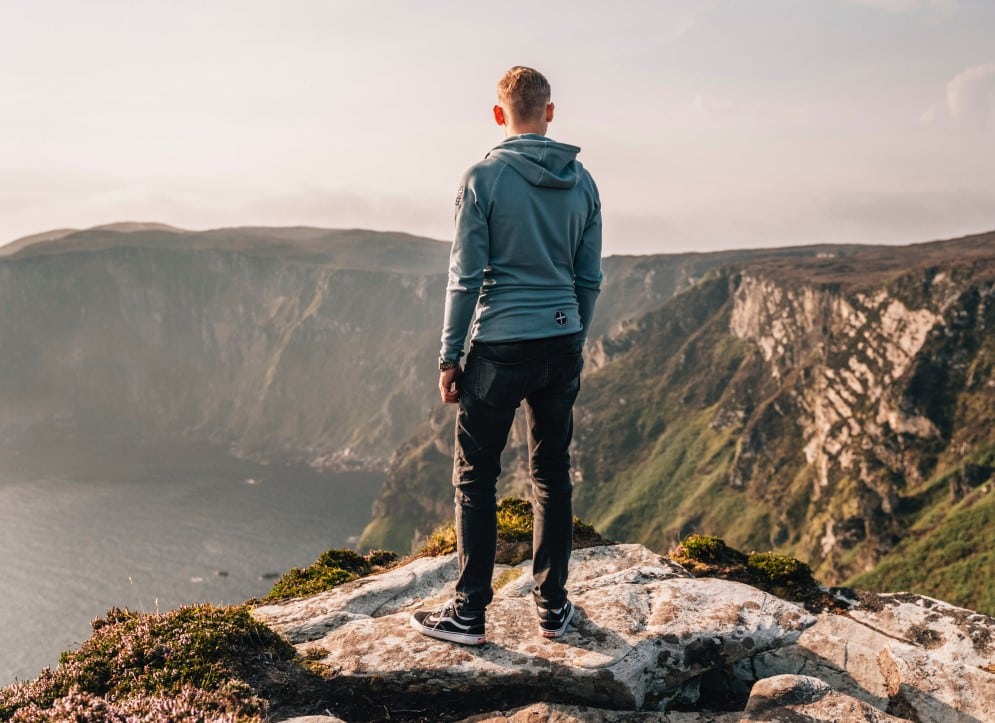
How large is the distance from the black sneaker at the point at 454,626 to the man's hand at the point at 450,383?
81.6 inches

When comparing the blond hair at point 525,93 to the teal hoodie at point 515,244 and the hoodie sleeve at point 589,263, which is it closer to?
the teal hoodie at point 515,244

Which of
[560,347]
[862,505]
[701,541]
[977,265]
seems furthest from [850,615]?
[977,265]

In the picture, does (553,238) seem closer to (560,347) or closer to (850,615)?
(560,347)

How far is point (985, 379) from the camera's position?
521 ft

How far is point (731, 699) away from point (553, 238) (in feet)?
15.8

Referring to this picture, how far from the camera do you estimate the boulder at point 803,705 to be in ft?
18.1

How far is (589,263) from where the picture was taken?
748 centimetres

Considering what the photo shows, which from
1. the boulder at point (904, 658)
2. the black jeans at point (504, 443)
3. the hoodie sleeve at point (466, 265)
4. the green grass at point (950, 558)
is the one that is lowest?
the green grass at point (950, 558)

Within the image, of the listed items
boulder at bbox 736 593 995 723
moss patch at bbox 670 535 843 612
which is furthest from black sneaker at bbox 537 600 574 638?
moss patch at bbox 670 535 843 612

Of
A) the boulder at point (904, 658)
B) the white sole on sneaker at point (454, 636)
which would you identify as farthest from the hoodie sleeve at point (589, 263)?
the boulder at point (904, 658)

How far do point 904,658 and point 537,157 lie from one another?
6156 millimetres

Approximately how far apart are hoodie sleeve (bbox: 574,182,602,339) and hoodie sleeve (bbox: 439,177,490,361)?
1.29 metres

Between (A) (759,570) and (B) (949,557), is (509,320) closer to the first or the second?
(A) (759,570)

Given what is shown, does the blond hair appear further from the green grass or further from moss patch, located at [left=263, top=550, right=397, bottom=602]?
the green grass
